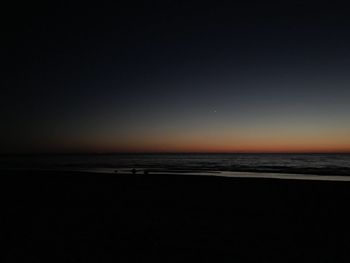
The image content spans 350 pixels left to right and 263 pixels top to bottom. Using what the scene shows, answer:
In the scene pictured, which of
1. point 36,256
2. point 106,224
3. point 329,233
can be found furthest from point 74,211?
point 329,233

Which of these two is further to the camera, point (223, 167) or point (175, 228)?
point (223, 167)

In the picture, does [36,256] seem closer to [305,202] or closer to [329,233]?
[329,233]

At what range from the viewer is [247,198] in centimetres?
1320

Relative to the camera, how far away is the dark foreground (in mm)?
6121

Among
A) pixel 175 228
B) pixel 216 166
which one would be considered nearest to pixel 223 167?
pixel 216 166

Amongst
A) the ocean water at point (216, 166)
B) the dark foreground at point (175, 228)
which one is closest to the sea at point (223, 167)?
the ocean water at point (216, 166)

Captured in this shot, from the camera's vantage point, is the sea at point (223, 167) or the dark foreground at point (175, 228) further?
the sea at point (223, 167)

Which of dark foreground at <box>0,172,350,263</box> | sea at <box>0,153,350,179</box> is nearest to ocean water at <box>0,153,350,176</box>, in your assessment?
sea at <box>0,153,350,179</box>

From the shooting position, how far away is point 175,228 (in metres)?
8.09

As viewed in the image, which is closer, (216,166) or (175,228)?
(175,228)

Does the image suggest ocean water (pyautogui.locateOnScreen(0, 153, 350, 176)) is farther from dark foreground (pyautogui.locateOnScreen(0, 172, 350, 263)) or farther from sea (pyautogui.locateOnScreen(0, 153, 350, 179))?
dark foreground (pyautogui.locateOnScreen(0, 172, 350, 263))

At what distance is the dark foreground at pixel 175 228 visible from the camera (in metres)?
6.12

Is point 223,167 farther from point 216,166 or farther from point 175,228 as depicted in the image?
point 175,228

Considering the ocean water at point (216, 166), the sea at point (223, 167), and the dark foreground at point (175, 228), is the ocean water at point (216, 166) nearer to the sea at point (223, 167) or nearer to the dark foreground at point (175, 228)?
the sea at point (223, 167)
